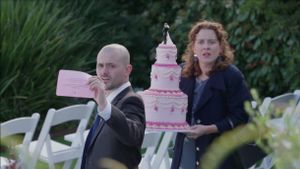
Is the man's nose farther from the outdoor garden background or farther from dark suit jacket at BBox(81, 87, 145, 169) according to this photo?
the outdoor garden background

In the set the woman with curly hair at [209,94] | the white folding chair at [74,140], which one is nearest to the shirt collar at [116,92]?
the woman with curly hair at [209,94]

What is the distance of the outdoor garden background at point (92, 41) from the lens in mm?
9641

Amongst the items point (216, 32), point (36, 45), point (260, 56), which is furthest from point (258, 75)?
point (216, 32)

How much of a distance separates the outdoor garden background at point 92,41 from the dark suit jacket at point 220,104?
14.1ft

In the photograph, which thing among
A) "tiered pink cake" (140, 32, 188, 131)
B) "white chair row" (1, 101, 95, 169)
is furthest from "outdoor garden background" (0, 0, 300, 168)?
"tiered pink cake" (140, 32, 188, 131)

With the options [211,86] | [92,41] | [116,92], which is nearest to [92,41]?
[92,41]

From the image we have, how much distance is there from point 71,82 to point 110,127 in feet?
1.17

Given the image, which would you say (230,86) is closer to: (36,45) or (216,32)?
(216,32)

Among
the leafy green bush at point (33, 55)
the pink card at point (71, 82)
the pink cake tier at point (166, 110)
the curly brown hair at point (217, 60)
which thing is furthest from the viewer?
the leafy green bush at point (33, 55)

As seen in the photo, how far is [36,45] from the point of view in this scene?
388 inches

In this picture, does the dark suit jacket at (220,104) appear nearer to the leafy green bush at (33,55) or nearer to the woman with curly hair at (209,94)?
the woman with curly hair at (209,94)

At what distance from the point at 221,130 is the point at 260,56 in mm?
4979

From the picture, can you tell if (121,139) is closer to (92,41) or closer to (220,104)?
(220,104)

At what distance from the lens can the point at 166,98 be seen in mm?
5453
